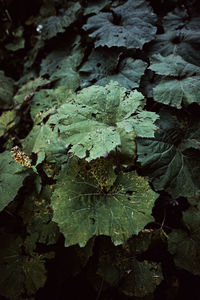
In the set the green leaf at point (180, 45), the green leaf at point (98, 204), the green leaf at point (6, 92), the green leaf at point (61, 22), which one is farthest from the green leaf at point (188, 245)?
the green leaf at point (61, 22)

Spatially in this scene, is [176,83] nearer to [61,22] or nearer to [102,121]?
[102,121]

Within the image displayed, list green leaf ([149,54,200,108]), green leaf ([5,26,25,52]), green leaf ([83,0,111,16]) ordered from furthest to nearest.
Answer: green leaf ([5,26,25,52]) < green leaf ([83,0,111,16]) < green leaf ([149,54,200,108])

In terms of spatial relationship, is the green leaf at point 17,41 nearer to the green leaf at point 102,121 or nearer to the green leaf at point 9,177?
the green leaf at point 9,177

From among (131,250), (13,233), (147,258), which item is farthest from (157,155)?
(13,233)

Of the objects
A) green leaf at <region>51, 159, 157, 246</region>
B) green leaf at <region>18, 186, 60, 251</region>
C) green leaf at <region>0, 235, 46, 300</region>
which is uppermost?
green leaf at <region>51, 159, 157, 246</region>

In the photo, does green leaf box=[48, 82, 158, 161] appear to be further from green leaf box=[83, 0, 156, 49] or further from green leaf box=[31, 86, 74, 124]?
green leaf box=[83, 0, 156, 49]

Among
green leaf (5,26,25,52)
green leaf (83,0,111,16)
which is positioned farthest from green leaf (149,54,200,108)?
green leaf (5,26,25,52)
